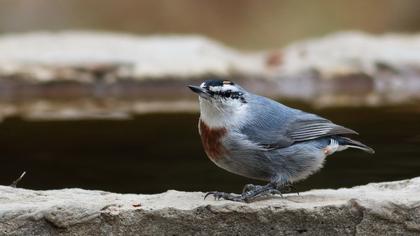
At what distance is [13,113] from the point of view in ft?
31.7

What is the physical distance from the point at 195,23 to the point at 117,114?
8850 millimetres

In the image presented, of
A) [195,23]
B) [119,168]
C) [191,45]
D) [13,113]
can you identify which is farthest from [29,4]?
[119,168]

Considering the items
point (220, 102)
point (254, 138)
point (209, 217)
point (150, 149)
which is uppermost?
point (220, 102)

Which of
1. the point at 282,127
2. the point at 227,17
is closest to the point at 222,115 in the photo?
the point at 282,127

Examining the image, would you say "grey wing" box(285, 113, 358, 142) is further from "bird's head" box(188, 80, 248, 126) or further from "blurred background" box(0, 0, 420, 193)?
"blurred background" box(0, 0, 420, 193)

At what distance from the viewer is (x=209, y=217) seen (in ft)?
15.2

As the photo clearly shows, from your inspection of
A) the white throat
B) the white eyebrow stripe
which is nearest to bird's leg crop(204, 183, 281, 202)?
the white throat

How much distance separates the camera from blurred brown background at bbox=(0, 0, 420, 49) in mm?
17781

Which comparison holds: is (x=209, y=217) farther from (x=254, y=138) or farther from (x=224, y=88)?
(x=224, y=88)

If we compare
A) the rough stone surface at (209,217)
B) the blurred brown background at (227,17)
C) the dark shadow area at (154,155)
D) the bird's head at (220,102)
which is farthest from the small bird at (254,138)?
the blurred brown background at (227,17)

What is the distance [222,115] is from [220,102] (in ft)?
0.21

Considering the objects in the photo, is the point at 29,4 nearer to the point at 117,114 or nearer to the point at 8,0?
the point at 8,0

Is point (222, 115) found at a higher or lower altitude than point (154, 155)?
higher

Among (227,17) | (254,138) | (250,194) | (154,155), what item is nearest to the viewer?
(250,194)
